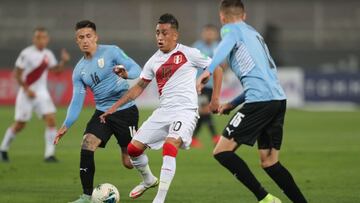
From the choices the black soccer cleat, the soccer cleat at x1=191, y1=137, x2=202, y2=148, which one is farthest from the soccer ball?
the soccer cleat at x1=191, y1=137, x2=202, y2=148

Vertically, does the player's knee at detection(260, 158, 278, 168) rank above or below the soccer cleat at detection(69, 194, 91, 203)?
above

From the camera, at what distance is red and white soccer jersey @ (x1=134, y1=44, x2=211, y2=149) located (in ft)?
35.4

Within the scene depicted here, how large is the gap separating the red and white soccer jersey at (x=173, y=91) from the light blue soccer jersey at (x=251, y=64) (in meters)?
1.01

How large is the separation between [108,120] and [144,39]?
26.3 metres

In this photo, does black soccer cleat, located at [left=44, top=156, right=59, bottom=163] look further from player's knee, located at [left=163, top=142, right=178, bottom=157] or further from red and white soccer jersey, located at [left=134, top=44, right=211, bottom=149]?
player's knee, located at [left=163, top=142, right=178, bottom=157]

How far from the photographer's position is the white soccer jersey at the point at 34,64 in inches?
701

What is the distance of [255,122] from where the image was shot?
980cm

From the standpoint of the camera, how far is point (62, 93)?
34594 mm

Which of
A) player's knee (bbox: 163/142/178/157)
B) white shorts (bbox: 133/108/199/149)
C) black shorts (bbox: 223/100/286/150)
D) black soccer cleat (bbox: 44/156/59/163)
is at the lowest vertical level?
black soccer cleat (bbox: 44/156/59/163)

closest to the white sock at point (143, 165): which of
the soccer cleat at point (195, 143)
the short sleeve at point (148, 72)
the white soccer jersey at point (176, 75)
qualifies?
the white soccer jersey at point (176, 75)

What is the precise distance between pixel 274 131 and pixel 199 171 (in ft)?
17.6

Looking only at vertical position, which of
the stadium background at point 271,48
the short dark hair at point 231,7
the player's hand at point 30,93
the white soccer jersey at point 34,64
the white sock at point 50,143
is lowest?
the stadium background at point 271,48

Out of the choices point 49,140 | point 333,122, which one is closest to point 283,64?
point 333,122

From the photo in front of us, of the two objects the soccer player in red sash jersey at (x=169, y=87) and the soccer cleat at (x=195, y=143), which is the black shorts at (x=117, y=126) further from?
the soccer cleat at (x=195, y=143)
